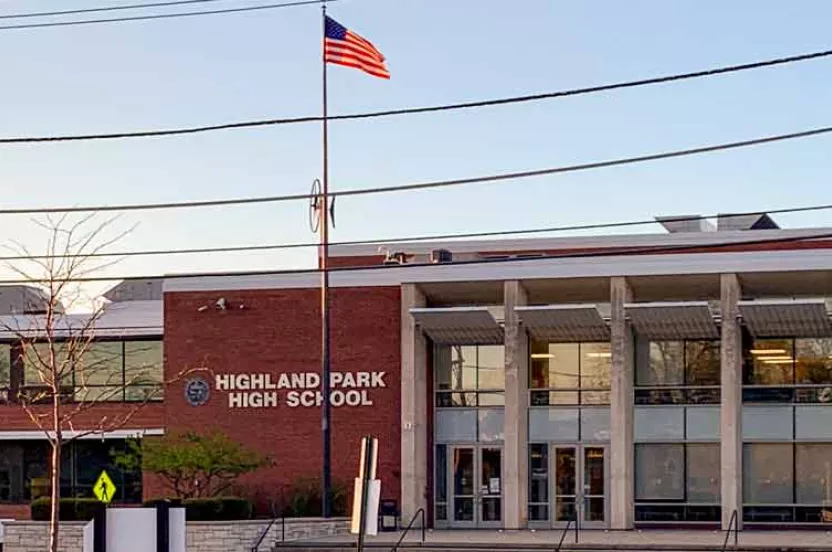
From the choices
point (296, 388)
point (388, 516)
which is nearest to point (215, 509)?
point (388, 516)

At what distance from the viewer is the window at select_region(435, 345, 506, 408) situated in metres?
44.1

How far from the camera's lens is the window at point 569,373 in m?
43.5

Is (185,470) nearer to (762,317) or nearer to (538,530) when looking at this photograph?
(538,530)

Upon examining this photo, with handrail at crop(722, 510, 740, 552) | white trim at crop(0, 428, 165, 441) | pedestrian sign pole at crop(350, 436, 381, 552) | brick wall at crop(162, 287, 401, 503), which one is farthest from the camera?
white trim at crop(0, 428, 165, 441)

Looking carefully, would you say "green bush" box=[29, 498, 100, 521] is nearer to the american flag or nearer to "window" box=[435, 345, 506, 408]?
"window" box=[435, 345, 506, 408]

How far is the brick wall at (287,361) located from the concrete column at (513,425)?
3.03m

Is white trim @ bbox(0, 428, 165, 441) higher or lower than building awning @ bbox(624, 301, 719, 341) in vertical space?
lower

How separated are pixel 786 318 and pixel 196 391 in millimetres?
16436

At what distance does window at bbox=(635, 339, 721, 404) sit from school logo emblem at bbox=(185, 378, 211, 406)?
478 inches

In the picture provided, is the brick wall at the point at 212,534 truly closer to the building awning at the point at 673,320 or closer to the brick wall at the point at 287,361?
the brick wall at the point at 287,361

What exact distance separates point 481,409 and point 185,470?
8.31 meters

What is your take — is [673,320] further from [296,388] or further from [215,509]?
[215,509]

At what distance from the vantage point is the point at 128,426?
52438mm

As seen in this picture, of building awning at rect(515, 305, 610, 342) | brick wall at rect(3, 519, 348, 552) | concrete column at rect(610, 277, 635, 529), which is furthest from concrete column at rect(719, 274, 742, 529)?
brick wall at rect(3, 519, 348, 552)
